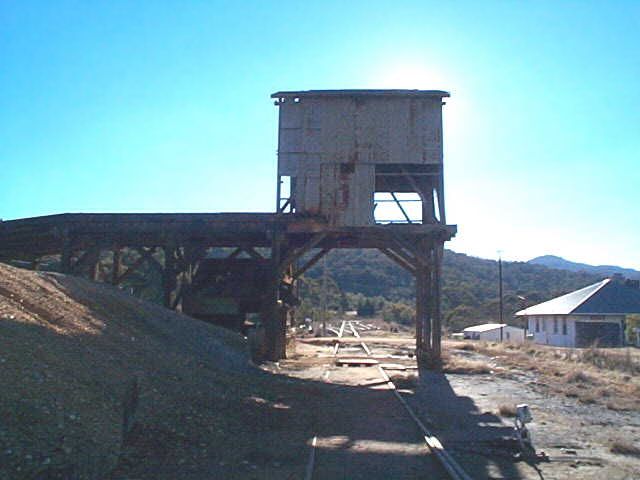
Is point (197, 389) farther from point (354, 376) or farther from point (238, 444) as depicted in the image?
point (354, 376)

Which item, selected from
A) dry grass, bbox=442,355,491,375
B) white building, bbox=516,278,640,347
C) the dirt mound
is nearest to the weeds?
the dirt mound

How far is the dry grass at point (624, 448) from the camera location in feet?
32.5

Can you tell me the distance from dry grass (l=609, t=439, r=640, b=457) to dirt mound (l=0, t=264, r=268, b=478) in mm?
5516

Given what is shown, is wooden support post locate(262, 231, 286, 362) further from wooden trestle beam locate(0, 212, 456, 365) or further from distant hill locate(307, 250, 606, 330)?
distant hill locate(307, 250, 606, 330)

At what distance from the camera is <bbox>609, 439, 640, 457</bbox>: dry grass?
9.90m

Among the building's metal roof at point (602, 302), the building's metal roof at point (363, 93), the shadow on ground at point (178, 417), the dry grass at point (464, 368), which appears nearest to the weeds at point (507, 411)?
the shadow on ground at point (178, 417)

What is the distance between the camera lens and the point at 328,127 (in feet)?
79.1

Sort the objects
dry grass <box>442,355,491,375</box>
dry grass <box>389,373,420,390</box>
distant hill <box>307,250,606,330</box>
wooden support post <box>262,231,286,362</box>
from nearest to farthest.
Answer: dry grass <box>389,373,420,390</box>
wooden support post <box>262,231,286,362</box>
dry grass <box>442,355,491,375</box>
distant hill <box>307,250,606,330</box>

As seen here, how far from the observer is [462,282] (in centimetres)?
12488

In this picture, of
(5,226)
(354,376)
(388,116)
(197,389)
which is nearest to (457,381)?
(354,376)

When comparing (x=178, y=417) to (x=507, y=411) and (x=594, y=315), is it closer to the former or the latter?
(x=507, y=411)

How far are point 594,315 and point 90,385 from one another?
43628 mm

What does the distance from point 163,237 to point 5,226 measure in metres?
6.18

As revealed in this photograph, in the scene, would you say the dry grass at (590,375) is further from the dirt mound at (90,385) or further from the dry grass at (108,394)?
the dirt mound at (90,385)
